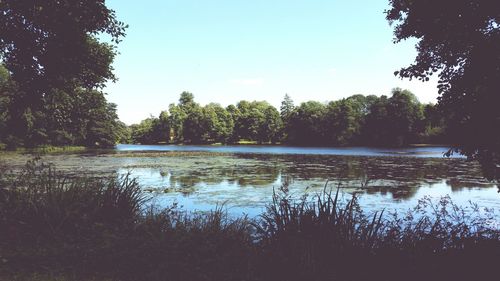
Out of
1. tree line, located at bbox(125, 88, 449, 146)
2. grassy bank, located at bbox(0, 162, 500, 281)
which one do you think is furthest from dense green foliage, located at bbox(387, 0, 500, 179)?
tree line, located at bbox(125, 88, 449, 146)

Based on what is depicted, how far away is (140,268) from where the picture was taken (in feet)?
17.6

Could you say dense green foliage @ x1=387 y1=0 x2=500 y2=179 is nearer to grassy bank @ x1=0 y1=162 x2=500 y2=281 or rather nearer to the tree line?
grassy bank @ x1=0 y1=162 x2=500 y2=281

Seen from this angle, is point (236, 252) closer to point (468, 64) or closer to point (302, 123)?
point (468, 64)

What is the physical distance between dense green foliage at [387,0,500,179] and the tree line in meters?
74.1

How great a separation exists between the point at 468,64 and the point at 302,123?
112858mm

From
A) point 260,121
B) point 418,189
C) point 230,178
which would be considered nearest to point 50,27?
point 230,178

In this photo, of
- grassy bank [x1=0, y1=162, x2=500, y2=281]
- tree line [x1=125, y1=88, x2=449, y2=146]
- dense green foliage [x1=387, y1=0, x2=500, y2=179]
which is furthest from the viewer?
tree line [x1=125, y1=88, x2=449, y2=146]

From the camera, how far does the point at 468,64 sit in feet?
20.4

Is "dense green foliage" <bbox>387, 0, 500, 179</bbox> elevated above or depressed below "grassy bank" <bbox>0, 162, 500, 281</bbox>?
above

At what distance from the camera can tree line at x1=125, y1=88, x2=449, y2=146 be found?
96500 mm

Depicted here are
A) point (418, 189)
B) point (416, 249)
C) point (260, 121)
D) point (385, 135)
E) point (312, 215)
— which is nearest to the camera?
point (416, 249)

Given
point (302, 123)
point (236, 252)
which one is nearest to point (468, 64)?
point (236, 252)

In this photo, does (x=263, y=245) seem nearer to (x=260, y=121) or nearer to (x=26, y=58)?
(x=26, y=58)

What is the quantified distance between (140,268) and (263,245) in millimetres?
1825
